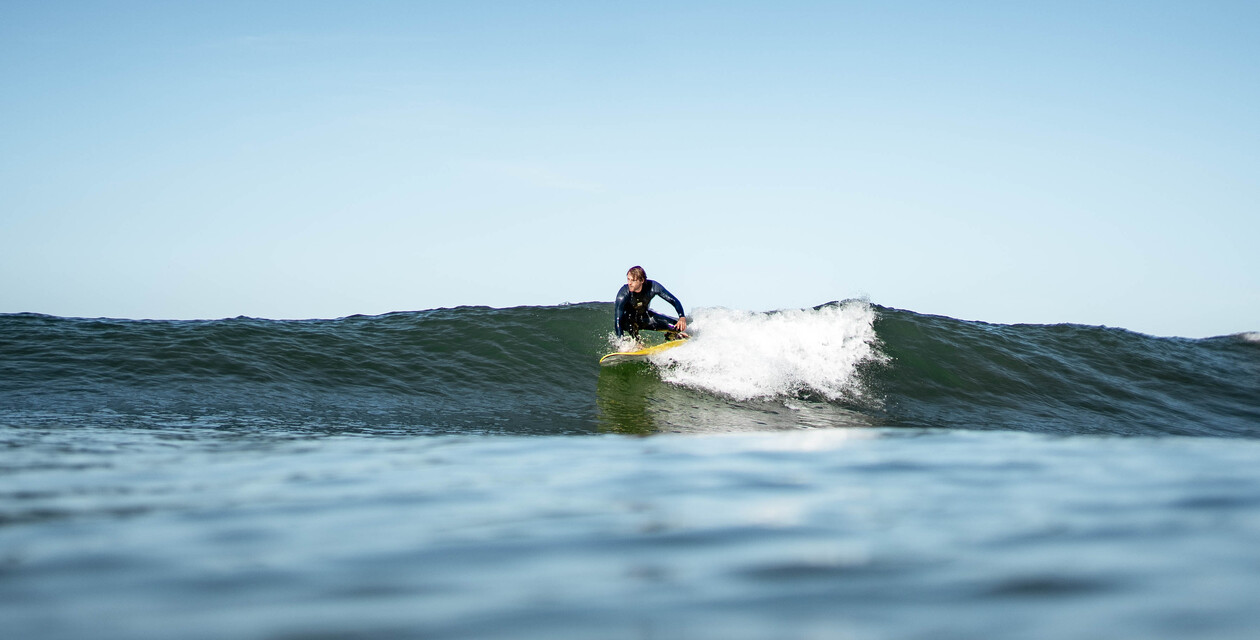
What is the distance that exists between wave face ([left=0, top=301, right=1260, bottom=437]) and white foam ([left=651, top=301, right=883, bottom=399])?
0.11ft

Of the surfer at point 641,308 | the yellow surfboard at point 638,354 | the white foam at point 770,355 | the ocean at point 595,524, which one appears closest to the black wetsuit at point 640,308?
the surfer at point 641,308

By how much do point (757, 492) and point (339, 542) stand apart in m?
1.91

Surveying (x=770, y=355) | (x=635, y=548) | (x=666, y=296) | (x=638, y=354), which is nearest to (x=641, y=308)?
(x=666, y=296)

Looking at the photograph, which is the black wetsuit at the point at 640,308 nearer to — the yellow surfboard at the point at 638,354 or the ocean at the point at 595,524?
the yellow surfboard at the point at 638,354

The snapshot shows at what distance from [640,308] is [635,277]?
0.63m

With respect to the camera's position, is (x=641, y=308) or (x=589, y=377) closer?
(x=641, y=308)

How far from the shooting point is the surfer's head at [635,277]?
12.0m

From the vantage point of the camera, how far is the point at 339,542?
2812 mm

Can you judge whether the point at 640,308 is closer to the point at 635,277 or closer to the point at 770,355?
the point at 635,277

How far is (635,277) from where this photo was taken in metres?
12.0

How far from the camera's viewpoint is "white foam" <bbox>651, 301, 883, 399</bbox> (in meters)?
12.0

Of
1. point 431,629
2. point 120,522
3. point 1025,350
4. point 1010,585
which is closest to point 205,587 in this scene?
point 431,629

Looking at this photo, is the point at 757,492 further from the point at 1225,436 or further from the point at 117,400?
the point at 1225,436

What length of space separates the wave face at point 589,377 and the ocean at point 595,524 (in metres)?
0.18
